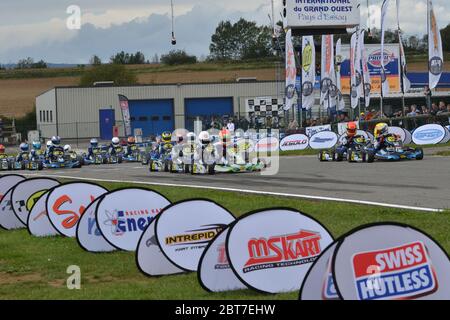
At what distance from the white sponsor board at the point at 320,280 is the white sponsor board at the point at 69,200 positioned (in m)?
6.36

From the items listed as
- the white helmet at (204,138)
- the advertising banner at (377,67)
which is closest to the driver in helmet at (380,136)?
the white helmet at (204,138)

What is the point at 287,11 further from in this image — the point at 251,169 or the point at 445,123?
the point at 251,169

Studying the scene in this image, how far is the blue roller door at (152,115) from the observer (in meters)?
61.5

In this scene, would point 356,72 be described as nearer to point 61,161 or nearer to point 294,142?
point 294,142

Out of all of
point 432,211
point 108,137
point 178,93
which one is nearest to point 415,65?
point 178,93

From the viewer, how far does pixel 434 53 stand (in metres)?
32.4

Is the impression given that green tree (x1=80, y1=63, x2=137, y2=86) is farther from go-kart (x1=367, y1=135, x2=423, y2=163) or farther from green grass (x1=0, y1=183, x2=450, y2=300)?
green grass (x1=0, y1=183, x2=450, y2=300)

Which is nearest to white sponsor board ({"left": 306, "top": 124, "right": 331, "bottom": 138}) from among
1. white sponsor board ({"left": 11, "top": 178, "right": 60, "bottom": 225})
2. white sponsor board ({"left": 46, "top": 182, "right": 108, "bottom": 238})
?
white sponsor board ({"left": 11, "top": 178, "right": 60, "bottom": 225})

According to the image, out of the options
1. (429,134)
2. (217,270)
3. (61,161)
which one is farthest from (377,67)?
(217,270)

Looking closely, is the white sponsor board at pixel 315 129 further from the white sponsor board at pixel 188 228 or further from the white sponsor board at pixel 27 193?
the white sponsor board at pixel 188 228

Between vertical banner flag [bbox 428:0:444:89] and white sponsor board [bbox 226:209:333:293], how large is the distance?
84.5 ft
